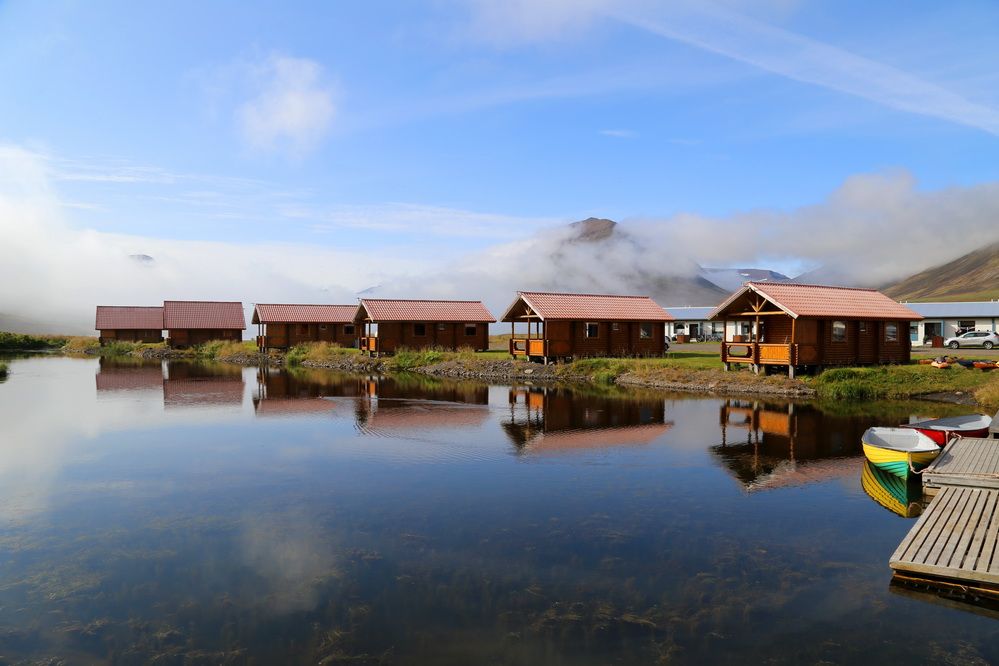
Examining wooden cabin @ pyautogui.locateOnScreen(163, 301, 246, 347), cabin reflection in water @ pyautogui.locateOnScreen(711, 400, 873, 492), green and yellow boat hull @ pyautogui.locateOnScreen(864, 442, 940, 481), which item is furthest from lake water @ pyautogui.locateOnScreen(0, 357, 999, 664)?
wooden cabin @ pyautogui.locateOnScreen(163, 301, 246, 347)

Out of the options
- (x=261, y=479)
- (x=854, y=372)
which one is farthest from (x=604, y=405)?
(x=261, y=479)

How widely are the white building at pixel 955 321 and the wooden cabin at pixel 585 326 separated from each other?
29365 millimetres

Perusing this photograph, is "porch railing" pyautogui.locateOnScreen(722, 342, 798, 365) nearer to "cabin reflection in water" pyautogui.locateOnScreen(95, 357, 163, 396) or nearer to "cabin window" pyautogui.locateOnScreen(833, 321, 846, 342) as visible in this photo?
"cabin window" pyautogui.locateOnScreen(833, 321, 846, 342)

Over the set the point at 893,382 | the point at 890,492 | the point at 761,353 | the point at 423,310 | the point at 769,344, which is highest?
the point at 423,310

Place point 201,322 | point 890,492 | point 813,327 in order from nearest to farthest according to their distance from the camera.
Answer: point 890,492 → point 813,327 → point 201,322

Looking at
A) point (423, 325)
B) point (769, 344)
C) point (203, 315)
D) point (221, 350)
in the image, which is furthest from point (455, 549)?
point (203, 315)

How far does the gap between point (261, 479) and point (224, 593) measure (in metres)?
7.33

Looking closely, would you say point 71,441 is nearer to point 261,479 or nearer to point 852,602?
point 261,479

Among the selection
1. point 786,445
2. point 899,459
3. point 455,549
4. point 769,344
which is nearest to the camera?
point 455,549

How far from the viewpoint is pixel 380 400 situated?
1335 inches

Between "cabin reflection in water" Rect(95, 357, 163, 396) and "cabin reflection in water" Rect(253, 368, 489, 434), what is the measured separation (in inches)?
254

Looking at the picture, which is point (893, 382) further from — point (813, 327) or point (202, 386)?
point (202, 386)

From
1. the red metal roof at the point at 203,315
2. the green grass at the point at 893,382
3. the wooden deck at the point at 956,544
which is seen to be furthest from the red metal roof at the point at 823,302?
the red metal roof at the point at 203,315

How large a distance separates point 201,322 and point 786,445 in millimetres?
78348
